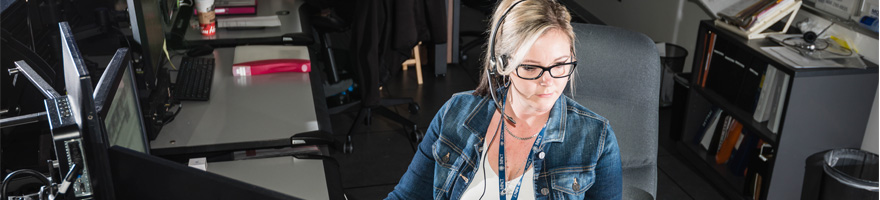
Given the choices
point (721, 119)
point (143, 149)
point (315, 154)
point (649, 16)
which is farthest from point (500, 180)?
point (649, 16)

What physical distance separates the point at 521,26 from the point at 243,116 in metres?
1.11

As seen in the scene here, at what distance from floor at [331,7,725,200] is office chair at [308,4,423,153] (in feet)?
0.21

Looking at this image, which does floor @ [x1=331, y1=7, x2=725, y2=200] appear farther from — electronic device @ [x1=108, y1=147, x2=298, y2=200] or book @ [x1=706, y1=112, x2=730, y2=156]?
electronic device @ [x1=108, y1=147, x2=298, y2=200]

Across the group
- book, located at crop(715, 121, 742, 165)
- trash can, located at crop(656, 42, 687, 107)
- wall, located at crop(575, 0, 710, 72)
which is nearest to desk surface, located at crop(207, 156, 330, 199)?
book, located at crop(715, 121, 742, 165)

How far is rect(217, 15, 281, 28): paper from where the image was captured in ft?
10.2

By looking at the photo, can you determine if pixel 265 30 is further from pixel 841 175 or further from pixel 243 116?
pixel 841 175

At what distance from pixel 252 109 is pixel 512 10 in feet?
3.67

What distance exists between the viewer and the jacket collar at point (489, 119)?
1.57m

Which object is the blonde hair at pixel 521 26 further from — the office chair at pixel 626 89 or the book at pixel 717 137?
the book at pixel 717 137

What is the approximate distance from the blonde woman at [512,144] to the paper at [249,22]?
169 centimetres

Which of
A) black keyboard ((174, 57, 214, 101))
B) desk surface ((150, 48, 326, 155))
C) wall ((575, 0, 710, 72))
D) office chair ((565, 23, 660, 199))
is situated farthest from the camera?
wall ((575, 0, 710, 72))

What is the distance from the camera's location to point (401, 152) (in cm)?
353

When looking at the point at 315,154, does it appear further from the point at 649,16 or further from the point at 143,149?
the point at 649,16

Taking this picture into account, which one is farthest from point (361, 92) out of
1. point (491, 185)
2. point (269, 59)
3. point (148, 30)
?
point (491, 185)
